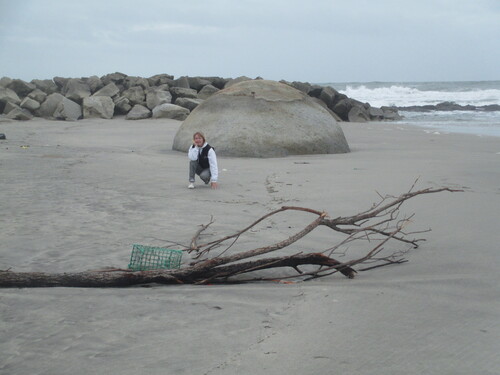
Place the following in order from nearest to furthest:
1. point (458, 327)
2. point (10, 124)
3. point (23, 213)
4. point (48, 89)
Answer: point (458, 327)
point (23, 213)
point (10, 124)
point (48, 89)

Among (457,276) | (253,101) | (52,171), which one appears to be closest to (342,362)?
(457,276)

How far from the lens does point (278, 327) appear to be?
8.44 ft

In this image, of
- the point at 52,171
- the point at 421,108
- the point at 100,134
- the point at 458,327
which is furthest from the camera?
the point at 421,108

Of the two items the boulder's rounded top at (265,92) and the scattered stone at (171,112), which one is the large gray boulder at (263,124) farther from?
the scattered stone at (171,112)

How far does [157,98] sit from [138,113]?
165 cm

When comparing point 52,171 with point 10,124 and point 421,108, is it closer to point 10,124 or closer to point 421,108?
point 10,124

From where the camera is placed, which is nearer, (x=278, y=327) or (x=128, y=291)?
(x=278, y=327)

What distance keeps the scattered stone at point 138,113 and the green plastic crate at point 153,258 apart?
609 inches

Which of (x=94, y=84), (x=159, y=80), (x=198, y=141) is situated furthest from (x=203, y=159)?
(x=94, y=84)

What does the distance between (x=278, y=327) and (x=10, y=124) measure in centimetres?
1595

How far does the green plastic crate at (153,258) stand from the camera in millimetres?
3541

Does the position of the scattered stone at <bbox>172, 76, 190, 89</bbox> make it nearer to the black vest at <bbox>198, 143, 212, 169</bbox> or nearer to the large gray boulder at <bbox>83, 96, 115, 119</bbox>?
the large gray boulder at <bbox>83, 96, 115, 119</bbox>

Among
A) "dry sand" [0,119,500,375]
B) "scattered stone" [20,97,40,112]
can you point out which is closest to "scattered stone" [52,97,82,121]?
"scattered stone" [20,97,40,112]

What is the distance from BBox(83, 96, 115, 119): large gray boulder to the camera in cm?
1919
